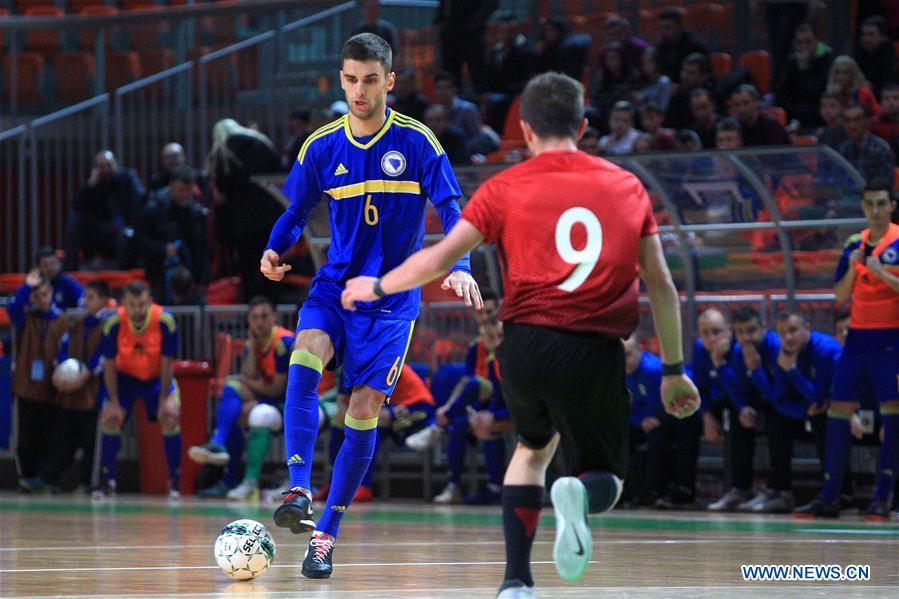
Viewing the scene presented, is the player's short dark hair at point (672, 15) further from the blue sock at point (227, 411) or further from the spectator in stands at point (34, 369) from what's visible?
the spectator in stands at point (34, 369)

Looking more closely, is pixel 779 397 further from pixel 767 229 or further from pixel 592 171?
pixel 592 171

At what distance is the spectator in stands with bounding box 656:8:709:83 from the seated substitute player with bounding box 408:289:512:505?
4.62m

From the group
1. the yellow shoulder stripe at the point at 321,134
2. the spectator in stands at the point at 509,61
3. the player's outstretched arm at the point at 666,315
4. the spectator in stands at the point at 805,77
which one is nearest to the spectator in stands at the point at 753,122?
the spectator in stands at the point at 805,77

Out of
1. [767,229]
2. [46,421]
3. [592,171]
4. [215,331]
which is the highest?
[592,171]

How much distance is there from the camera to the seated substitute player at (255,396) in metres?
14.5

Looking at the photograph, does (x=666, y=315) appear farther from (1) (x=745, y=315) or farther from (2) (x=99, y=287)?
(2) (x=99, y=287)

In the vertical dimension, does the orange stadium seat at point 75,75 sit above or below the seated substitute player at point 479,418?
above

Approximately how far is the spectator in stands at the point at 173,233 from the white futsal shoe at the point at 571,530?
12.7m

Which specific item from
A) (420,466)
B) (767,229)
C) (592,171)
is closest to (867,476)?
(767,229)

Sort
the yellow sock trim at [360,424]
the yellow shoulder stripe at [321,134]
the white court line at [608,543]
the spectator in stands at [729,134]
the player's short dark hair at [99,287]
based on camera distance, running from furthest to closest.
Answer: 1. the player's short dark hair at [99,287]
2. the spectator in stands at [729,134]
3. the white court line at [608,543]
4. the yellow shoulder stripe at [321,134]
5. the yellow sock trim at [360,424]

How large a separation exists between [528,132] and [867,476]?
840cm

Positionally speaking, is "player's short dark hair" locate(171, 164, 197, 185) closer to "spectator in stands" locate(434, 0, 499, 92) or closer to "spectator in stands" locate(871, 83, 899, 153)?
"spectator in stands" locate(434, 0, 499, 92)

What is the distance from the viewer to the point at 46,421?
55.1ft
